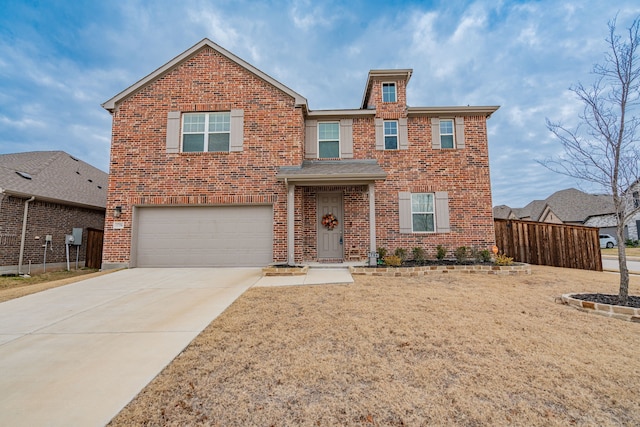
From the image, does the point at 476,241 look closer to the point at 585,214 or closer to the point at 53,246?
the point at 53,246

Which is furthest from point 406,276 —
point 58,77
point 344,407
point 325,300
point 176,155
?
point 58,77

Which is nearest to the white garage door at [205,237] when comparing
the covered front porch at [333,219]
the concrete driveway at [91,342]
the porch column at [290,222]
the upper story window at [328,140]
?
the porch column at [290,222]

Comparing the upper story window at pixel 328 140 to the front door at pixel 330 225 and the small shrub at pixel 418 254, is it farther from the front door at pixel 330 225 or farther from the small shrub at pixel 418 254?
the small shrub at pixel 418 254

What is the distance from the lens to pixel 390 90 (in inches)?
439

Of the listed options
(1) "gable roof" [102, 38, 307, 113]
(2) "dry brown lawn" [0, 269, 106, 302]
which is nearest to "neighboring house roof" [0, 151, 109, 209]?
(2) "dry brown lawn" [0, 269, 106, 302]

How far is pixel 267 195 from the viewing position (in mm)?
9625

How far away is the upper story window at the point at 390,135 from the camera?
1082cm

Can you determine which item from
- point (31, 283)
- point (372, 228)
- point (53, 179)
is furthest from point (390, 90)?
point (53, 179)

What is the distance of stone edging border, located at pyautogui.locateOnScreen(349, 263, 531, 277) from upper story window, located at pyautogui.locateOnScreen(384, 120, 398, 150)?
4.67 metres

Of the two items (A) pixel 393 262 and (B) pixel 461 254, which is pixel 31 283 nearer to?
(A) pixel 393 262

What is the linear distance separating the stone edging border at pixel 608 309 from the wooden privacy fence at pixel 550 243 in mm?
6285

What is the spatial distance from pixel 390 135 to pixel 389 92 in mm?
1747

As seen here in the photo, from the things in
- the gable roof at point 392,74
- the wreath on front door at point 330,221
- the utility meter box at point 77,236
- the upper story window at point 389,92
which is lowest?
the utility meter box at point 77,236

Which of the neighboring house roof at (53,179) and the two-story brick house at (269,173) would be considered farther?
the neighboring house roof at (53,179)
